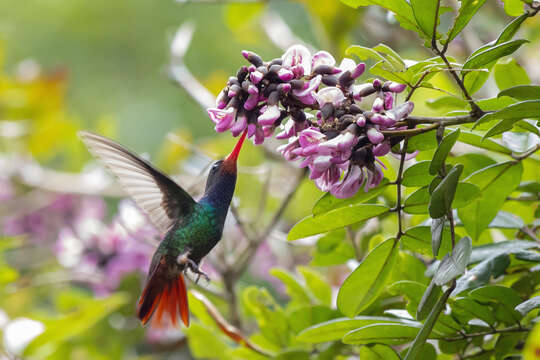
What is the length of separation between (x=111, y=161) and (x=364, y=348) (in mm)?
562

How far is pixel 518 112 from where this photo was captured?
710 millimetres

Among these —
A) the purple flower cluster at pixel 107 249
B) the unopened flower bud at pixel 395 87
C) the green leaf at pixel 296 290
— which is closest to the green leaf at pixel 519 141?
the unopened flower bud at pixel 395 87

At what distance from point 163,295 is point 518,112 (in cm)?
75

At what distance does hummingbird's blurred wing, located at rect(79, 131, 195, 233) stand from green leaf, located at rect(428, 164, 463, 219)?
0.56 metres

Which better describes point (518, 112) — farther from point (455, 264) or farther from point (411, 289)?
point (411, 289)

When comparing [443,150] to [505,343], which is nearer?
[443,150]

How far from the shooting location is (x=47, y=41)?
6.46m

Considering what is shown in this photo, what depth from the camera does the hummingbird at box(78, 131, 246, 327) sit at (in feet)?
3.75

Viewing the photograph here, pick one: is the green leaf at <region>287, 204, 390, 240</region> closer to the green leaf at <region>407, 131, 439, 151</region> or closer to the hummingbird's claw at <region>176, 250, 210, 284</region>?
the green leaf at <region>407, 131, 439, 151</region>

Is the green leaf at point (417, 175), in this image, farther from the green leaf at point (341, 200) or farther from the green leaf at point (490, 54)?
the green leaf at point (490, 54)

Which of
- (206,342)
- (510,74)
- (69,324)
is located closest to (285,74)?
(510,74)

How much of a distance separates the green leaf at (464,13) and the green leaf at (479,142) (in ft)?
0.48

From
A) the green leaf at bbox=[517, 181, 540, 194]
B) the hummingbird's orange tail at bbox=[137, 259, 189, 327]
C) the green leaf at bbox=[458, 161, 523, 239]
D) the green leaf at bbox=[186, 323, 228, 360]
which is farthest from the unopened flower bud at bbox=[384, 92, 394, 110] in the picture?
the green leaf at bbox=[186, 323, 228, 360]

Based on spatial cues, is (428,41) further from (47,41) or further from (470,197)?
(47,41)
